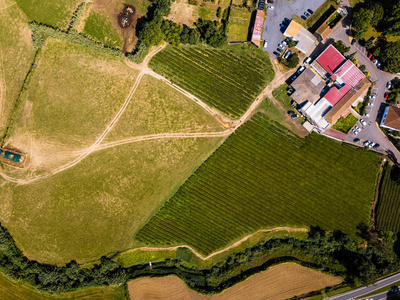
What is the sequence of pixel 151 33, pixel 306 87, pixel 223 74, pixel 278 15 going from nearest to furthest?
pixel 151 33 < pixel 306 87 < pixel 223 74 < pixel 278 15

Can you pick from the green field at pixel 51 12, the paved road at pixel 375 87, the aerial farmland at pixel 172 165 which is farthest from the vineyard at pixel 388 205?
the green field at pixel 51 12

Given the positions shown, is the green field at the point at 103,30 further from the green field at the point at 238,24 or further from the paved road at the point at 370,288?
the paved road at the point at 370,288

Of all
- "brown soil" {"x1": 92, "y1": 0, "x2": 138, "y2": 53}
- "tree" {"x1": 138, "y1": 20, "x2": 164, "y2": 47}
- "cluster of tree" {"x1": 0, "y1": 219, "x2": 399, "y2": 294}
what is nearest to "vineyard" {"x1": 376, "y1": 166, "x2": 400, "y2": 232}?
"cluster of tree" {"x1": 0, "y1": 219, "x2": 399, "y2": 294}

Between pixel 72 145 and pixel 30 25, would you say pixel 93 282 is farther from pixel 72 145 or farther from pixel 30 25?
pixel 30 25

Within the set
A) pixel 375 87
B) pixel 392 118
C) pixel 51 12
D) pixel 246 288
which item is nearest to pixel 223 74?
pixel 375 87

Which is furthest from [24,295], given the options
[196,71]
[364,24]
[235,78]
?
[364,24]

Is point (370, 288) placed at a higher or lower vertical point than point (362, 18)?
lower

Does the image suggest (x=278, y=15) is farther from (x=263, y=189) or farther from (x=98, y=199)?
(x=98, y=199)
